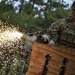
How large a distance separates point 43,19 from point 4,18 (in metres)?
7.24

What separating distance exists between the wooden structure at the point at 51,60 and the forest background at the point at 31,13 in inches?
761

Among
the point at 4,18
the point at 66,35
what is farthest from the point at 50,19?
the point at 66,35

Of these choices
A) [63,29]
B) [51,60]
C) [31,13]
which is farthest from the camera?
[31,13]

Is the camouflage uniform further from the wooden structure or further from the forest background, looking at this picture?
the forest background

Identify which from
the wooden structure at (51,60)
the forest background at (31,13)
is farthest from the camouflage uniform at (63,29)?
the forest background at (31,13)

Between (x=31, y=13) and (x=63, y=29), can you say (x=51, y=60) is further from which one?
(x=31, y=13)

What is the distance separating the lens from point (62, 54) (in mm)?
8297

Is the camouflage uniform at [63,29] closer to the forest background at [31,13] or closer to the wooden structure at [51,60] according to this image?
the wooden structure at [51,60]

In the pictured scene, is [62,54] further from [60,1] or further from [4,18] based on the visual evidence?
[60,1]

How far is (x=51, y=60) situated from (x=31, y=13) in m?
24.6

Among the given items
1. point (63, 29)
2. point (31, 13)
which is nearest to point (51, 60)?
point (63, 29)

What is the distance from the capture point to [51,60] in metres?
8.36

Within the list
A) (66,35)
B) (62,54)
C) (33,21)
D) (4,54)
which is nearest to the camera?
(62,54)

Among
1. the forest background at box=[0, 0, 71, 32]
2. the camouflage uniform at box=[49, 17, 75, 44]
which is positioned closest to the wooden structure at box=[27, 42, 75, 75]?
the camouflage uniform at box=[49, 17, 75, 44]
